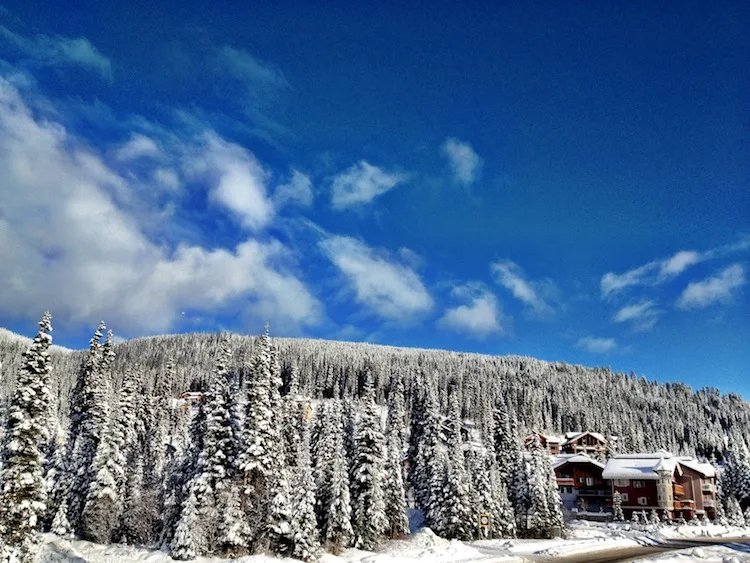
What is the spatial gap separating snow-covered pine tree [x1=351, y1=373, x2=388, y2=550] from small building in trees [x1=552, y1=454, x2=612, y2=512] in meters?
60.4

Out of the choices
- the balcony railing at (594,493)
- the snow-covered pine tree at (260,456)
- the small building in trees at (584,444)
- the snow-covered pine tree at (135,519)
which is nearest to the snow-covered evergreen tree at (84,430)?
the snow-covered pine tree at (135,519)

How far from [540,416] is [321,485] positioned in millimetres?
160463

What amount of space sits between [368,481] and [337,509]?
5635mm

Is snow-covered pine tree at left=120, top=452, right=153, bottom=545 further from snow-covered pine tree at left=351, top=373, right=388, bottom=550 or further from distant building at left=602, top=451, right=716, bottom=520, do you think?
distant building at left=602, top=451, right=716, bottom=520

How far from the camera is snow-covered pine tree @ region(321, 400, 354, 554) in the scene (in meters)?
50.4

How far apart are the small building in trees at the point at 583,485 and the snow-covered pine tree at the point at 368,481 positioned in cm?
6042

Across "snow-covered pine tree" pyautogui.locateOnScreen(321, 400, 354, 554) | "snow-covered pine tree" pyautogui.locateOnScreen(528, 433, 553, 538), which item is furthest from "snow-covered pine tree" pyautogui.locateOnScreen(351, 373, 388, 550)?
"snow-covered pine tree" pyautogui.locateOnScreen(528, 433, 553, 538)

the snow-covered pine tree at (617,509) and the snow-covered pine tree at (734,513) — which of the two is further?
the snow-covered pine tree at (617,509)

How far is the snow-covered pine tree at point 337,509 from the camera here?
165ft

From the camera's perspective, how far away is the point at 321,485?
180ft

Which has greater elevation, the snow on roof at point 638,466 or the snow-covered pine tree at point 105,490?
the snow on roof at point 638,466

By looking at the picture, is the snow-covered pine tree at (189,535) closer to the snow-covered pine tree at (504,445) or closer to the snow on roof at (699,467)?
the snow-covered pine tree at (504,445)

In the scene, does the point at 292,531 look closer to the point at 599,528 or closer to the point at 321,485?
the point at 321,485

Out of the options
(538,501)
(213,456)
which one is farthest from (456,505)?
(213,456)
